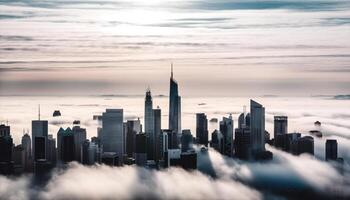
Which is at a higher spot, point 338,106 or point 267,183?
point 338,106

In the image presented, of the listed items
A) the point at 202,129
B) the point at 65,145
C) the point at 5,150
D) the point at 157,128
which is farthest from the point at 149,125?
the point at 5,150

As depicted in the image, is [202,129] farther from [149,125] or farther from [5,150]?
[5,150]

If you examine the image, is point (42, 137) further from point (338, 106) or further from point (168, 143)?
point (338, 106)

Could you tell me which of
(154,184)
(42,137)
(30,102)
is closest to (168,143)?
(42,137)

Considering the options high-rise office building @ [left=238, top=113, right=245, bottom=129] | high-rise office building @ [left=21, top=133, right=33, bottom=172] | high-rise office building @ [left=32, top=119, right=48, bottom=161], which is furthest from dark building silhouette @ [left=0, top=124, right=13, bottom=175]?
high-rise office building @ [left=238, top=113, right=245, bottom=129]

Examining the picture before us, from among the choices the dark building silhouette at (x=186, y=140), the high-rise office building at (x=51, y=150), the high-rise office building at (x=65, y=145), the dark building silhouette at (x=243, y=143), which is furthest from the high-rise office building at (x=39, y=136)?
the dark building silhouette at (x=243, y=143)
